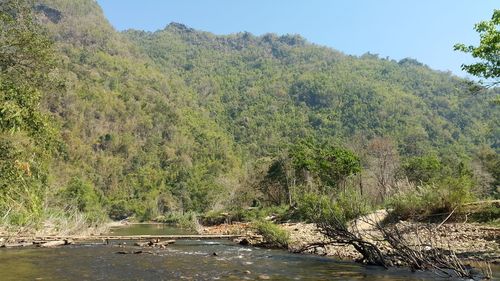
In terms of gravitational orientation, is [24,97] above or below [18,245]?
above

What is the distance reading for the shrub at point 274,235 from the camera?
23.1 m

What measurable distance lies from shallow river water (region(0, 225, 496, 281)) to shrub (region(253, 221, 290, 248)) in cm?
108

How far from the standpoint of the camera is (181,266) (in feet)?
55.2

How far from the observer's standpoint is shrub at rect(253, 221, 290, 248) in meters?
23.1

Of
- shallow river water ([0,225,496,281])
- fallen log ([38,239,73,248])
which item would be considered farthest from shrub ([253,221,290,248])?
fallen log ([38,239,73,248])

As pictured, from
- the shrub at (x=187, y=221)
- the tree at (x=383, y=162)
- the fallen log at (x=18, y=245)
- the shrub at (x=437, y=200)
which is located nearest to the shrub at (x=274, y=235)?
the shrub at (x=437, y=200)

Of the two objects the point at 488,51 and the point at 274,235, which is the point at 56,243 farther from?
the point at 488,51

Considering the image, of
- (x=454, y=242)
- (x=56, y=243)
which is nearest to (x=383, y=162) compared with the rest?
(x=454, y=242)

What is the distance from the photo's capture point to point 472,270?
43.8 feet

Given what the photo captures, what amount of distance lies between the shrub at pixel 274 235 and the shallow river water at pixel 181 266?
1.08 metres

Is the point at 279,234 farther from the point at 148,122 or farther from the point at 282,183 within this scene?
the point at 148,122

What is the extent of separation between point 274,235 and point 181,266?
764 centimetres

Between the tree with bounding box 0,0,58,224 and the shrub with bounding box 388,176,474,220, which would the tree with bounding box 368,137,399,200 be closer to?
the shrub with bounding box 388,176,474,220

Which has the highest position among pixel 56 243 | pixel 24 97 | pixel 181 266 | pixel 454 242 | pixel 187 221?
pixel 24 97
